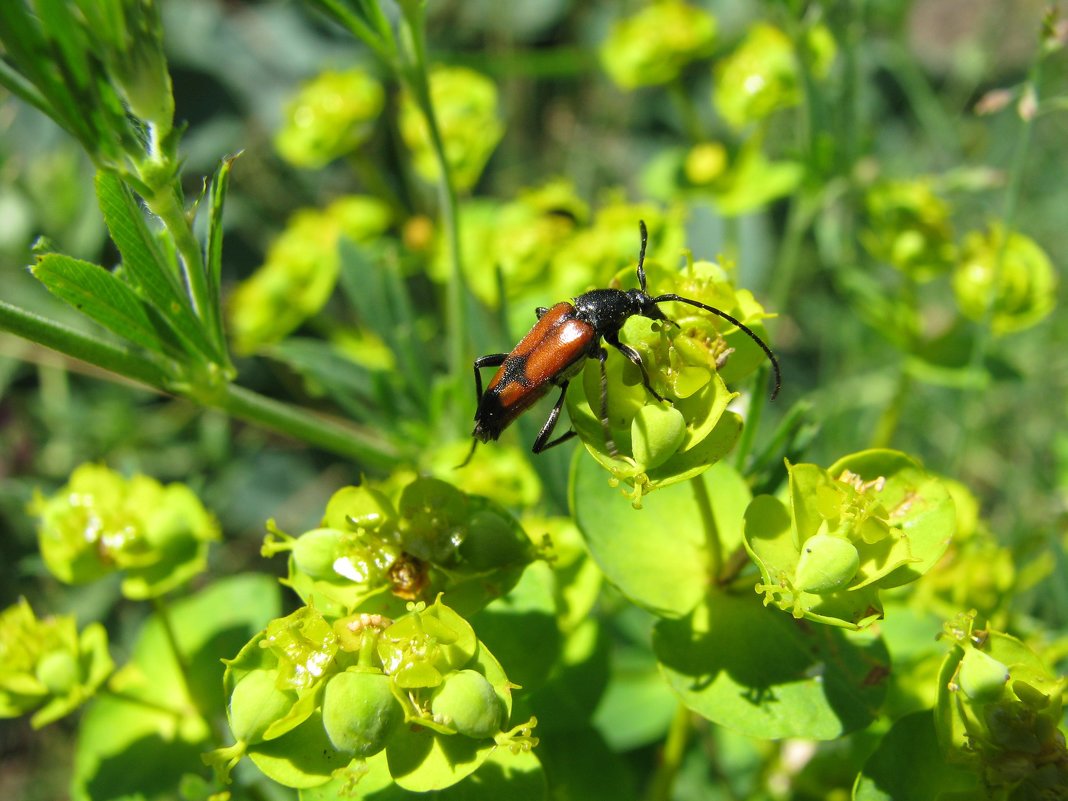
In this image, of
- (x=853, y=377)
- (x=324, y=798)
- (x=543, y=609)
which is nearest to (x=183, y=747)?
(x=324, y=798)

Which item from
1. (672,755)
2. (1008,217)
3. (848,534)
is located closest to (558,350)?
(848,534)

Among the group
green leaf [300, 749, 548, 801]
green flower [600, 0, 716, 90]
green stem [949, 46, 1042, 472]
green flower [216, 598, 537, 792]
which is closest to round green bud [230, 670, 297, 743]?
green flower [216, 598, 537, 792]

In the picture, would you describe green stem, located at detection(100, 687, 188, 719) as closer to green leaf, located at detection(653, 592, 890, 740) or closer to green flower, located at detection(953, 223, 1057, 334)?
green leaf, located at detection(653, 592, 890, 740)

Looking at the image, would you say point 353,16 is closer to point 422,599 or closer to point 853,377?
point 422,599

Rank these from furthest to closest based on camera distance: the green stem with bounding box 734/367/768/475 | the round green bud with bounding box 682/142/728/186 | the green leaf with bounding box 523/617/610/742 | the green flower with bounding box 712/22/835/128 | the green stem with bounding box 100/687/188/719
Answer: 1. the round green bud with bounding box 682/142/728/186
2. the green flower with bounding box 712/22/835/128
3. the green stem with bounding box 100/687/188/719
4. the green leaf with bounding box 523/617/610/742
5. the green stem with bounding box 734/367/768/475

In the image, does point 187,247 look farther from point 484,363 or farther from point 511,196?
point 511,196

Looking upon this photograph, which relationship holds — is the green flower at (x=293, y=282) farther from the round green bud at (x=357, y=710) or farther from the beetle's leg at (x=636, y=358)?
the round green bud at (x=357, y=710)
